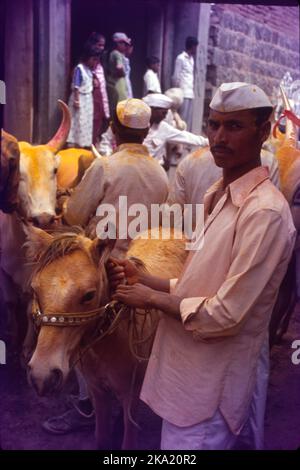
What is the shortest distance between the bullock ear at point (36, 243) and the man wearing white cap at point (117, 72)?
6664mm

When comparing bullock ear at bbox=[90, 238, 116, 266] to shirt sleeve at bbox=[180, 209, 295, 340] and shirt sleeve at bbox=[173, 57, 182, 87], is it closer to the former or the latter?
shirt sleeve at bbox=[180, 209, 295, 340]

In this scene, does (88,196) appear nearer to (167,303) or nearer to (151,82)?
(167,303)

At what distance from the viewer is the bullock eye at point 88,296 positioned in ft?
7.45

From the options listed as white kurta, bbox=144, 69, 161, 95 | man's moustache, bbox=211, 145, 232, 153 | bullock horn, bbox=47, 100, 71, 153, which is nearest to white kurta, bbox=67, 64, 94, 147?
white kurta, bbox=144, 69, 161, 95

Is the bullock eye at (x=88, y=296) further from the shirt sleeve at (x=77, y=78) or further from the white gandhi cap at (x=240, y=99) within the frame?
the shirt sleeve at (x=77, y=78)

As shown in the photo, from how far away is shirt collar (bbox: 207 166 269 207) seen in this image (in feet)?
6.58

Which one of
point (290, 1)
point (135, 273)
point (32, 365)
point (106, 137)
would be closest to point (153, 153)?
point (106, 137)

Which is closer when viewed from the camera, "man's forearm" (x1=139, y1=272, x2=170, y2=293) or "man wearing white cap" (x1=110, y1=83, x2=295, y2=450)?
"man wearing white cap" (x1=110, y1=83, x2=295, y2=450)

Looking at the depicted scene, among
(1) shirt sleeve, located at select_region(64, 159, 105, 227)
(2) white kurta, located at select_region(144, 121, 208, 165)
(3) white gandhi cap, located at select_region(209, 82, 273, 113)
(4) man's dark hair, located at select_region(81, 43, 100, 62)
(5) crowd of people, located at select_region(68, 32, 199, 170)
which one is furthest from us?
(4) man's dark hair, located at select_region(81, 43, 100, 62)

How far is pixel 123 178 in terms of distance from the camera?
3.61m

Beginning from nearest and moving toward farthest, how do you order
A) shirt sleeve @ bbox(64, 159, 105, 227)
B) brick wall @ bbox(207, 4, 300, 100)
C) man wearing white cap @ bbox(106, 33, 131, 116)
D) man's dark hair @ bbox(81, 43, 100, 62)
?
shirt sleeve @ bbox(64, 159, 105, 227), man's dark hair @ bbox(81, 43, 100, 62), man wearing white cap @ bbox(106, 33, 131, 116), brick wall @ bbox(207, 4, 300, 100)

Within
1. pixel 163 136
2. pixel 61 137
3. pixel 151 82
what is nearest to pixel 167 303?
pixel 61 137

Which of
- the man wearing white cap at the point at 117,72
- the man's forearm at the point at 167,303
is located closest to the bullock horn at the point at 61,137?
the man's forearm at the point at 167,303

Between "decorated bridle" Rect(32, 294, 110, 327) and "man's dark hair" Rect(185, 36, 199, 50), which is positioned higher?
"man's dark hair" Rect(185, 36, 199, 50)
